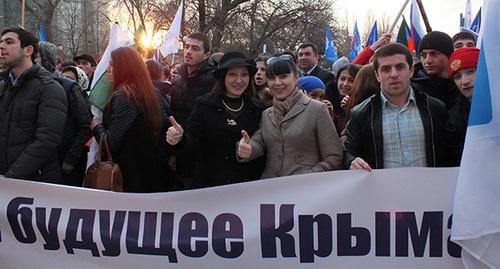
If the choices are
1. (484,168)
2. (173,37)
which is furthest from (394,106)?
(173,37)

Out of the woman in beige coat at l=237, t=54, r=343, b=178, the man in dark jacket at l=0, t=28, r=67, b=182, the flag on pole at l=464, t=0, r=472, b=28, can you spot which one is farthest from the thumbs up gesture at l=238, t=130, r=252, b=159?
the flag on pole at l=464, t=0, r=472, b=28

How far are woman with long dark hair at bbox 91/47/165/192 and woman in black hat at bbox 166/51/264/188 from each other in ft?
1.10

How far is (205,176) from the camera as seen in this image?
13.3 feet

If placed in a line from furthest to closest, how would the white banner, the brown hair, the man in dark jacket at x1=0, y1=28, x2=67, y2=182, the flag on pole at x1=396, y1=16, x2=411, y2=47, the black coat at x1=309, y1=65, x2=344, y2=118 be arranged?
the flag on pole at x1=396, y1=16, x2=411, y2=47 < the black coat at x1=309, y1=65, x2=344, y2=118 < the brown hair < the man in dark jacket at x1=0, y1=28, x2=67, y2=182 < the white banner

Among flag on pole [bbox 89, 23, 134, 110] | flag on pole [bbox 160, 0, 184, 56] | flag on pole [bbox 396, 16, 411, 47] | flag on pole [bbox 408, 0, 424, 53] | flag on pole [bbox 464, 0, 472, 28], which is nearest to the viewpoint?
flag on pole [bbox 89, 23, 134, 110]

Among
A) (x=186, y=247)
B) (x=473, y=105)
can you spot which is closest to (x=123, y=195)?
(x=186, y=247)

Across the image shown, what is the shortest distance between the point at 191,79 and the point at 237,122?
1.39 metres

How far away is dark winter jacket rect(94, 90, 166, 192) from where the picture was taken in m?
4.09

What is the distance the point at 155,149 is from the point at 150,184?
11.4 inches

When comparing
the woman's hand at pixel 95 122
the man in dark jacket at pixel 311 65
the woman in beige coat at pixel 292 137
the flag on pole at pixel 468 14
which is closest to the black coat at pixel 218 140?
the woman in beige coat at pixel 292 137

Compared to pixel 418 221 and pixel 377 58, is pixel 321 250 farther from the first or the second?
pixel 377 58

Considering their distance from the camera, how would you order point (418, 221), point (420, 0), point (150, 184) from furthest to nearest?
point (420, 0) < point (150, 184) < point (418, 221)

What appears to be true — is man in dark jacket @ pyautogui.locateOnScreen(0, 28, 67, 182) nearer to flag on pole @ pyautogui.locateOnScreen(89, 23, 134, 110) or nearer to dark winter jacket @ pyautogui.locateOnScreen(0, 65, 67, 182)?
dark winter jacket @ pyautogui.locateOnScreen(0, 65, 67, 182)

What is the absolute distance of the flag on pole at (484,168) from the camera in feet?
9.09
